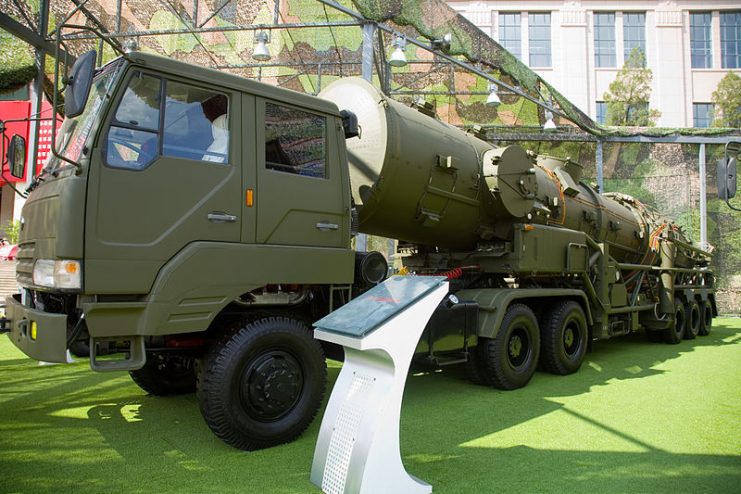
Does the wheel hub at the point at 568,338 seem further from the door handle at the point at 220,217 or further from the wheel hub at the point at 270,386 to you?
the door handle at the point at 220,217

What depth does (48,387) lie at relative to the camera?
5.54m

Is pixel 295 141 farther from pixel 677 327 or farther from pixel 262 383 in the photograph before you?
pixel 677 327

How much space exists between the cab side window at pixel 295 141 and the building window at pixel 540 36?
32990mm

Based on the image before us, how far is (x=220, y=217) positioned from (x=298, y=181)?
710mm

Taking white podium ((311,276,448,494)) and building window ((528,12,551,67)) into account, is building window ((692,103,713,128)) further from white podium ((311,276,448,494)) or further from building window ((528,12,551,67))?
white podium ((311,276,448,494))

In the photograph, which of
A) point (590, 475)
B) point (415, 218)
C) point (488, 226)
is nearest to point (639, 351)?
point (488, 226)

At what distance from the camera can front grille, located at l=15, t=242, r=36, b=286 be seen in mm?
3549

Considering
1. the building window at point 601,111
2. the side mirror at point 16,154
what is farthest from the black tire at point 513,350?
the building window at point 601,111

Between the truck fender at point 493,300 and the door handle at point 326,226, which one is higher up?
the door handle at point 326,226

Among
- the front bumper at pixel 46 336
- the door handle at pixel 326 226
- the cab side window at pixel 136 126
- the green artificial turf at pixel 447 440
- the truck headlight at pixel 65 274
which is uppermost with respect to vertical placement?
the cab side window at pixel 136 126

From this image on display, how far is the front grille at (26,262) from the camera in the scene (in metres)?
3.55

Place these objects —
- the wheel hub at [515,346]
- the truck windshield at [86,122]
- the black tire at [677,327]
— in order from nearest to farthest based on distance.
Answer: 1. the truck windshield at [86,122]
2. the wheel hub at [515,346]
3. the black tire at [677,327]

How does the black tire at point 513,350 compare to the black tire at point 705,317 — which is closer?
the black tire at point 513,350

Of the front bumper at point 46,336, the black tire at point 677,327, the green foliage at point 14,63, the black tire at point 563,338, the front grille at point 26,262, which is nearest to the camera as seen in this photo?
the front bumper at point 46,336
